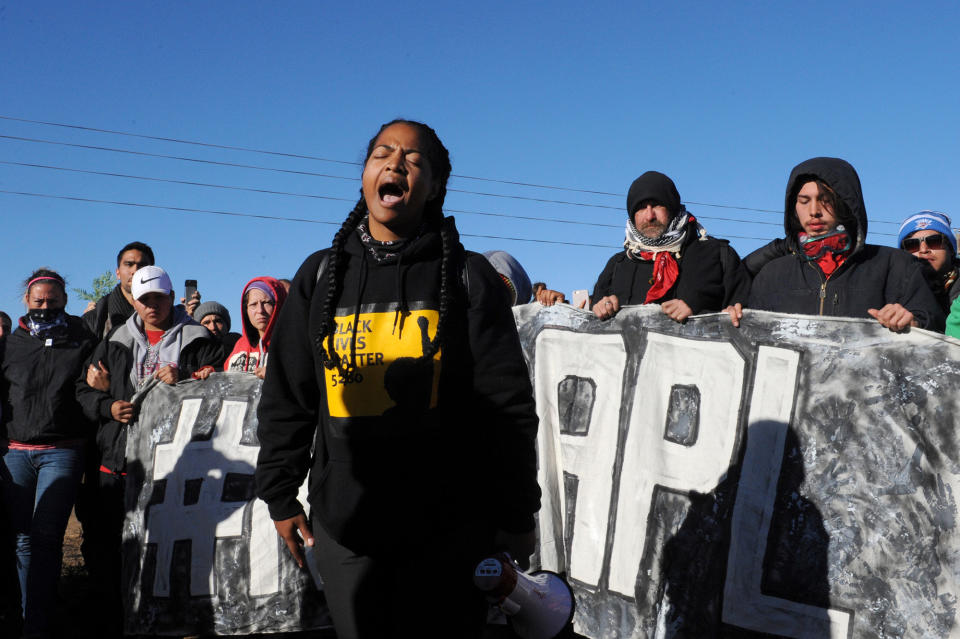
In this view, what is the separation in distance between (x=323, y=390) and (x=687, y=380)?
7.31 feet

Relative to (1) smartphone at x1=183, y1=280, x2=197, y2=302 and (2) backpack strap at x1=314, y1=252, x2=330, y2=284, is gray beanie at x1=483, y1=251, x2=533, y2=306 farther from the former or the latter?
(1) smartphone at x1=183, y1=280, x2=197, y2=302

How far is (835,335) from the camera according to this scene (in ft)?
12.2

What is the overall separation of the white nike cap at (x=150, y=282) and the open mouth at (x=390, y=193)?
3.53 m

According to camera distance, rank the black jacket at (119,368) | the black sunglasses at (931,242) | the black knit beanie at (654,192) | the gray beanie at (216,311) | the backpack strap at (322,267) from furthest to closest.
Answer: the gray beanie at (216,311) < the black jacket at (119,368) < the black sunglasses at (931,242) < the black knit beanie at (654,192) < the backpack strap at (322,267)

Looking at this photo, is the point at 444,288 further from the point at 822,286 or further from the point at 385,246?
the point at 822,286

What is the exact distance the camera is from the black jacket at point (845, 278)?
3791 mm

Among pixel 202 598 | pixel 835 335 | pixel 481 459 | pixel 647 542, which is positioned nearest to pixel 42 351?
pixel 202 598

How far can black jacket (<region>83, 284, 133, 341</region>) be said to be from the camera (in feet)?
20.3

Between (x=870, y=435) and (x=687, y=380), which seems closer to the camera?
(x=870, y=435)

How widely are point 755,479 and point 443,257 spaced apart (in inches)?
82.2

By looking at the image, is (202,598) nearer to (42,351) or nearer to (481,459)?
(42,351)

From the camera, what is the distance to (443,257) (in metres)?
2.27

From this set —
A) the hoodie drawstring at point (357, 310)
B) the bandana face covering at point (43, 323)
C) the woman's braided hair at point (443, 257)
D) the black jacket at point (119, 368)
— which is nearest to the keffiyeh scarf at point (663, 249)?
the woman's braided hair at point (443, 257)

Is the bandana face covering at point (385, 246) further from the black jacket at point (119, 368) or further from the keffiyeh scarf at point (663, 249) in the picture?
the black jacket at point (119, 368)
